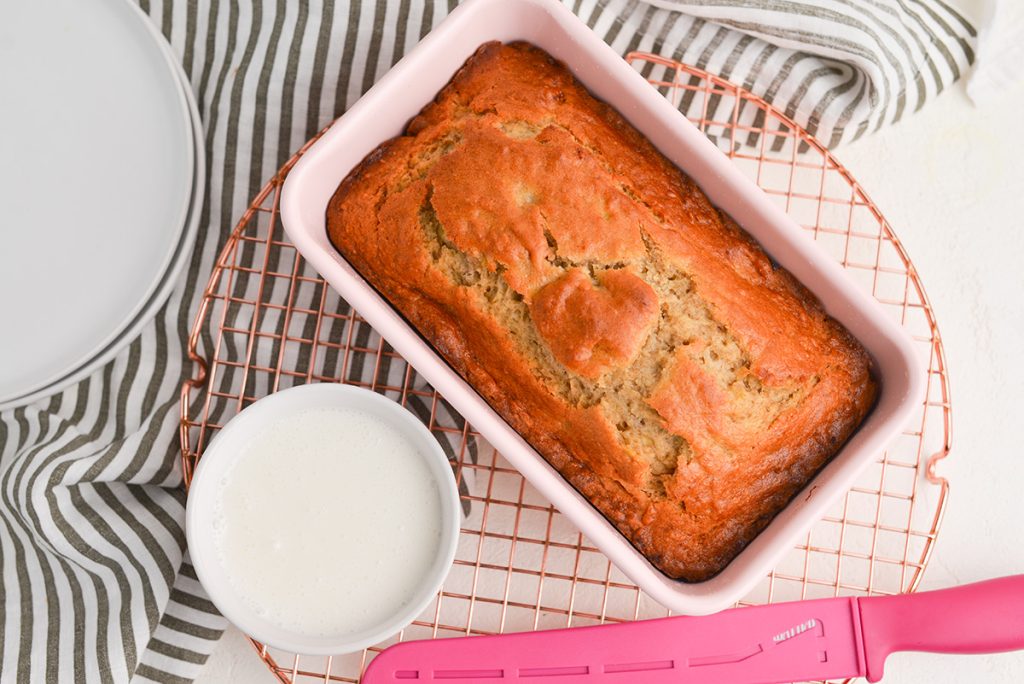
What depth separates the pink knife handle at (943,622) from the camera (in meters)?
1.54

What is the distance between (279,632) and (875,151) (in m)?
1.55

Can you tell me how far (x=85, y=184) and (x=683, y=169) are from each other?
1.14 meters

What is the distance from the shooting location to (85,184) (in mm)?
A: 1688

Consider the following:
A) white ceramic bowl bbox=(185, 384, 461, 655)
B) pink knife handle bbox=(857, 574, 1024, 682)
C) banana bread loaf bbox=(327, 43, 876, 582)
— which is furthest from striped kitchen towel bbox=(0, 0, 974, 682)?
pink knife handle bbox=(857, 574, 1024, 682)

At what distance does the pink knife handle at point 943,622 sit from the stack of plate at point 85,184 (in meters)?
1.47

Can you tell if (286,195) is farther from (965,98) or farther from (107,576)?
(965,98)

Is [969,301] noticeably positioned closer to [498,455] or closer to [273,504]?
[498,455]

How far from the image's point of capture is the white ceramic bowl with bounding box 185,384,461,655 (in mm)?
1493

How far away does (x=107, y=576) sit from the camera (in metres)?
1.70

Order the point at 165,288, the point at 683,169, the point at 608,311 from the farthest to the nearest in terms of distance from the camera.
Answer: the point at 165,288 → the point at 683,169 → the point at 608,311

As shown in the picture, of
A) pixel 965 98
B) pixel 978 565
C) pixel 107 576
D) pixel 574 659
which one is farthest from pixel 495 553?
pixel 965 98

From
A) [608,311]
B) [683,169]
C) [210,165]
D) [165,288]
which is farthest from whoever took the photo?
[210,165]

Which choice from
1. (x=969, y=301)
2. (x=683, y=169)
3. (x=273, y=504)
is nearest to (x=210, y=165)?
(x=273, y=504)

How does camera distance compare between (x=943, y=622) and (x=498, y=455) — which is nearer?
(x=943, y=622)
